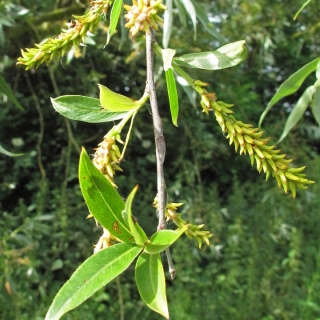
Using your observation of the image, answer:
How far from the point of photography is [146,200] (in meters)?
2.18

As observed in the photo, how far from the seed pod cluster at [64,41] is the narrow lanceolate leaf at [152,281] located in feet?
0.56

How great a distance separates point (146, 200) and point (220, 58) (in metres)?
1.84

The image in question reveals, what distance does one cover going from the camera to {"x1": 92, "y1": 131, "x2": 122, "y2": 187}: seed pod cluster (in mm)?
339

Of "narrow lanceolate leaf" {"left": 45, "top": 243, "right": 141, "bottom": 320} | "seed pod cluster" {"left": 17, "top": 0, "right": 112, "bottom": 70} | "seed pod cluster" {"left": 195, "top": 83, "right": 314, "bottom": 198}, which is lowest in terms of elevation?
"narrow lanceolate leaf" {"left": 45, "top": 243, "right": 141, "bottom": 320}

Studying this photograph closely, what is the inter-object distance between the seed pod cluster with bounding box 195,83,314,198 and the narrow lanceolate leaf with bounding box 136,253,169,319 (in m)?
0.09

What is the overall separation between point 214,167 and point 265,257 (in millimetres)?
798

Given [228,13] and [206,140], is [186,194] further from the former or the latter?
[228,13]

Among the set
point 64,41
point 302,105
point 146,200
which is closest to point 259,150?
point 64,41

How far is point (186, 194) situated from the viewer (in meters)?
2.14

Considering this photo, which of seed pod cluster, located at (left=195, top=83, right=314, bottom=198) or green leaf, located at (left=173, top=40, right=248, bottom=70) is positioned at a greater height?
green leaf, located at (left=173, top=40, right=248, bottom=70)

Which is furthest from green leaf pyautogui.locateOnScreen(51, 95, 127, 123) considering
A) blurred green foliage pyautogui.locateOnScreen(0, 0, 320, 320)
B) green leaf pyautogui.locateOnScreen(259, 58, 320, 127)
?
blurred green foliage pyautogui.locateOnScreen(0, 0, 320, 320)

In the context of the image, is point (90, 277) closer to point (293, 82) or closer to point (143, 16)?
point (143, 16)

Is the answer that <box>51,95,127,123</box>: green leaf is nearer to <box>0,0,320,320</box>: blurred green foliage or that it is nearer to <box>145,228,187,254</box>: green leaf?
<box>145,228,187,254</box>: green leaf

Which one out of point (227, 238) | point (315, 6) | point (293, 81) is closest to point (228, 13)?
point (315, 6)
